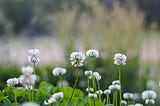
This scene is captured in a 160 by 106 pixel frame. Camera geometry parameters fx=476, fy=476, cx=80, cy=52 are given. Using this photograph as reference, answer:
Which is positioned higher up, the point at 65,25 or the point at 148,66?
the point at 65,25

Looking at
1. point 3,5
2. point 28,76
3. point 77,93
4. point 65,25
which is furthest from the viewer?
point 3,5

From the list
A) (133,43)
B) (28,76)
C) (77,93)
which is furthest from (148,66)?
(28,76)

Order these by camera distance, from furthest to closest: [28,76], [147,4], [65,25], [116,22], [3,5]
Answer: [3,5] < [147,4] < [65,25] < [116,22] < [28,76]

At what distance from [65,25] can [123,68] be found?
116cm

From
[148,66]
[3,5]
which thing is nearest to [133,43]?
[148,66]

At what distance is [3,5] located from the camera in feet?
47.2

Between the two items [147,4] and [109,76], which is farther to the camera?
[147,4]

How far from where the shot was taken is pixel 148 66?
16.8ft

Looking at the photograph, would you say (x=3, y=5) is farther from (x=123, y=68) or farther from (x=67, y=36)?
(x=123, y=68)

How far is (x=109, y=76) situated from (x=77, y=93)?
2.67 meters

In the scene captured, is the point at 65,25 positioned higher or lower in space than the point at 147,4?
lower

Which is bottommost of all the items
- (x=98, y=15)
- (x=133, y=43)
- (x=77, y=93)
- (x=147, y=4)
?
(x=77, y=93)

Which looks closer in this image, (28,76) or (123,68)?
(28,76)

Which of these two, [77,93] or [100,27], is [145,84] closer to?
[100,27]
